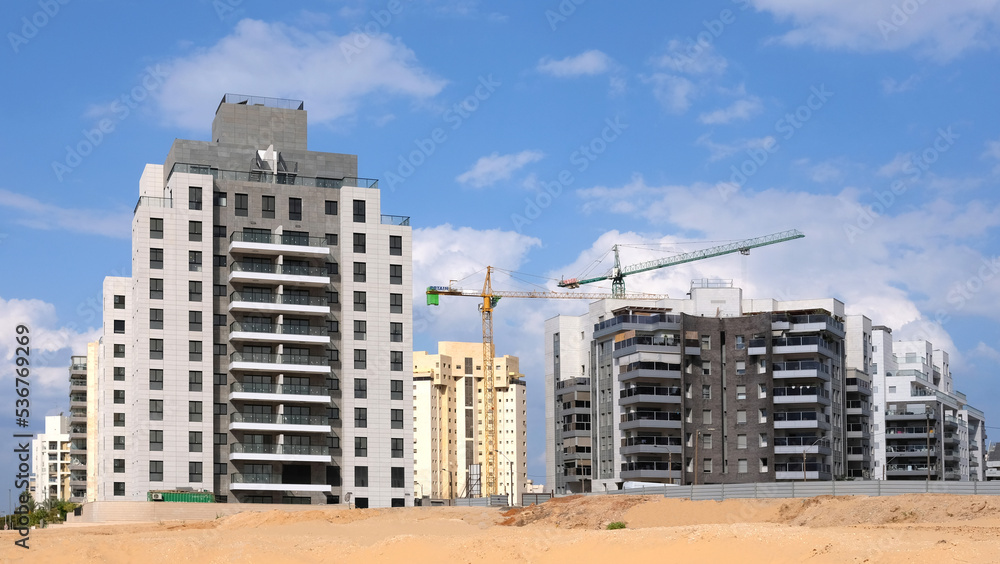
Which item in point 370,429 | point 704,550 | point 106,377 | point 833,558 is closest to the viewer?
point 833,558

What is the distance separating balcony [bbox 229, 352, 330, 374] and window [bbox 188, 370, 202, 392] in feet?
10.2

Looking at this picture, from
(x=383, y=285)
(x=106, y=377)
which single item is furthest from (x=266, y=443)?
(x=106, y=377)

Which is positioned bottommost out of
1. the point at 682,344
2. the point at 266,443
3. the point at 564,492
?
the point at 564,492

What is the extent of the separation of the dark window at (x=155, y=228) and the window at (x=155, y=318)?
23.3 ft

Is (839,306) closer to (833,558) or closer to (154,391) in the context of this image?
(154,391)

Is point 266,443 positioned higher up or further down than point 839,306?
further down

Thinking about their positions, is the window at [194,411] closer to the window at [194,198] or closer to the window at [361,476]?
the window at [361,476]

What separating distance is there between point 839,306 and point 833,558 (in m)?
131

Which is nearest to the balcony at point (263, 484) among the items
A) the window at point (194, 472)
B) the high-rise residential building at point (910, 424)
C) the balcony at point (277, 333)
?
the window at point (194, 472)

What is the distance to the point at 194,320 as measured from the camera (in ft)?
355

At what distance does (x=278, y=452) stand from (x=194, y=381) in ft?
34.1

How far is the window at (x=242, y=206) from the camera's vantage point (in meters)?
112

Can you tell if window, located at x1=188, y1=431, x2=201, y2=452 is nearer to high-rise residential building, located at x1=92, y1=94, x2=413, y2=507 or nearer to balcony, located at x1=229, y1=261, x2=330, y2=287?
high-rise residential building, located at x1=92, y1=94, x2=413, y2=507

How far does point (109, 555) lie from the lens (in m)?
41.4
